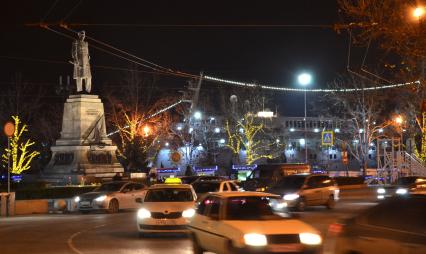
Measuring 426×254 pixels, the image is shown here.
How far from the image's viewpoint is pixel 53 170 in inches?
1750

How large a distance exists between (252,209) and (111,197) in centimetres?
1960

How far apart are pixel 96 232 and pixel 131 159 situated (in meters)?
32.1

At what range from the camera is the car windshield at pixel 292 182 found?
1167 inches

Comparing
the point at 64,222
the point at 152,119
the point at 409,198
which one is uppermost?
the point at 152,119

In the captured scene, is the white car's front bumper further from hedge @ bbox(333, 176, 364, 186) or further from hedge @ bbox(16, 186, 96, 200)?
hedge @ bbox(333, 176, 364, 186)

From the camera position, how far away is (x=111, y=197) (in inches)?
1236

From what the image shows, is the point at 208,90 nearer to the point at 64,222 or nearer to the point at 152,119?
the point at 152,119

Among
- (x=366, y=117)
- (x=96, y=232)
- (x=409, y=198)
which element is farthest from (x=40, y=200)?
(x=366, y=117)

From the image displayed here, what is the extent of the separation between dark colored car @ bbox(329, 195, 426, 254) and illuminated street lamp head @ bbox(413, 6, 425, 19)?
29.3ft

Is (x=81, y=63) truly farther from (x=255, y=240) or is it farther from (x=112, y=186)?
(x=255, y=240)

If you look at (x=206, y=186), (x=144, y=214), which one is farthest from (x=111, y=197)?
(x=144, y=214)

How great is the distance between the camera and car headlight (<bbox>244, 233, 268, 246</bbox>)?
11.1 metres

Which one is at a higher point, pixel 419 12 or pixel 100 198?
pixel 419 12

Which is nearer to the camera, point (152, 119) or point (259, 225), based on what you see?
point (259, 225)
